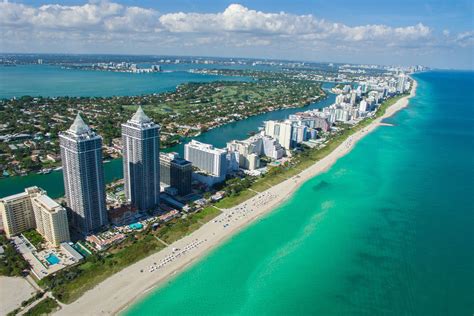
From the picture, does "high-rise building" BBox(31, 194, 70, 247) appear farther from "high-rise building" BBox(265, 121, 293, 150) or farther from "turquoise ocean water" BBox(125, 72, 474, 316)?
"high-rise building" BBox(265, 121, 293, 150)

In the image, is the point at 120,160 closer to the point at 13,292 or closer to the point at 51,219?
the point at 51,219

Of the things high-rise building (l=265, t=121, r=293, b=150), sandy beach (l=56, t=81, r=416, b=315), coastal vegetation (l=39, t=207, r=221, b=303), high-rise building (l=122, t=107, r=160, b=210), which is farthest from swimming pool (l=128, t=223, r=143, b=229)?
high-rise building (l=265, t=121, r=293, b=150)

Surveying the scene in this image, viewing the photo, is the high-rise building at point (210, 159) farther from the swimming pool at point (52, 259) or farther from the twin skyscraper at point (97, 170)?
the swimming pool at point (52, 259)

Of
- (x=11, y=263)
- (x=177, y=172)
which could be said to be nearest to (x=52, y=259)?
(x=11, y=263)

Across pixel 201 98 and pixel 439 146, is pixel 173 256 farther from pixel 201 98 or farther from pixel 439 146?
pixel 201 98

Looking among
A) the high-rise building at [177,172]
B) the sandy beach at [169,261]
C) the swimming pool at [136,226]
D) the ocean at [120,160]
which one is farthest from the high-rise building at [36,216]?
the high-rise building at [177,172]

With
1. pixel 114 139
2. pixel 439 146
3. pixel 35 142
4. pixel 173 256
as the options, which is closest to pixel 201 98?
pixel 114 139
